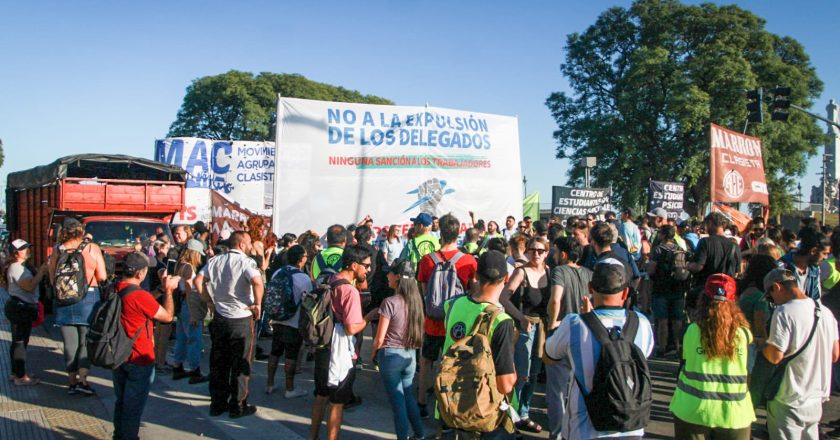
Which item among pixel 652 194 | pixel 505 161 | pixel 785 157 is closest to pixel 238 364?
pixel 505 161

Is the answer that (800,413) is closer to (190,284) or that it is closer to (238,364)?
(238,364)

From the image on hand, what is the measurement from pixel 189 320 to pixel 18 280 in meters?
1.87

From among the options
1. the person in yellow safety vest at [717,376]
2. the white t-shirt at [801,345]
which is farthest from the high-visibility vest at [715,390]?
the white t-shirt at [801,345]

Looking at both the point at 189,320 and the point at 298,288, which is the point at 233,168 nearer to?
the point at 189,320

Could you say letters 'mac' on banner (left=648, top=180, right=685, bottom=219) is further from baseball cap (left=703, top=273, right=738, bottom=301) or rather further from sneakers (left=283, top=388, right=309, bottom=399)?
baseball cap (left=703, top=273, right=738, bottom=301)

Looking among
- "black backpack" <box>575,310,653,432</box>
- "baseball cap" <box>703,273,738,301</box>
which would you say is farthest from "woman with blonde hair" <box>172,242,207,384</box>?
"baseball cap" <box>703,273,738,301</box>

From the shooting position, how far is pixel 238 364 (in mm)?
6242

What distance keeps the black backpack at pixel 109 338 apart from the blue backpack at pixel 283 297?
1.66 m

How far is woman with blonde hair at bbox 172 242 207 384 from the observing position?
7.40 metres

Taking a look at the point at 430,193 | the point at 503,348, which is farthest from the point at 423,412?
the point at 430,193

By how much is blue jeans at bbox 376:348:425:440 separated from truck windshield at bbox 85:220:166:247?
8.53 meters

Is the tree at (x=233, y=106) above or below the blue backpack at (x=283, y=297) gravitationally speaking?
above

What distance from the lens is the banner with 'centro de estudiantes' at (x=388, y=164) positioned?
11.3 metres

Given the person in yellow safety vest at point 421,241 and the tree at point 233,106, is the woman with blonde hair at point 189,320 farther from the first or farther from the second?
the tree at point 233,106
